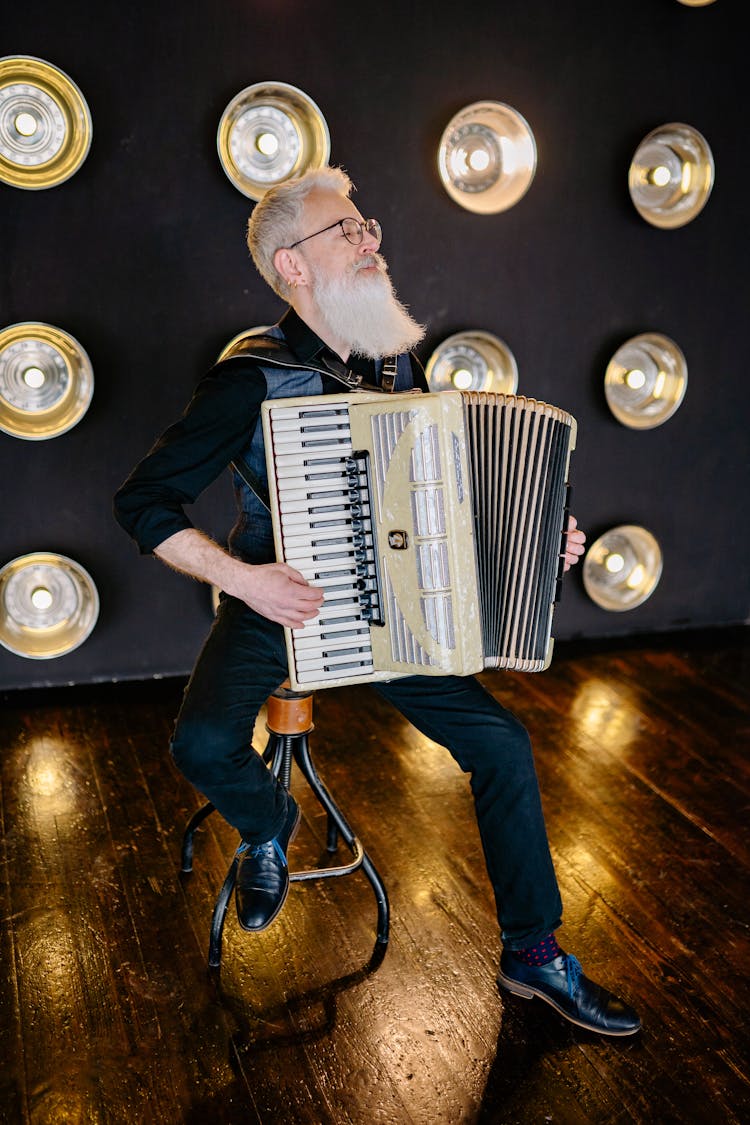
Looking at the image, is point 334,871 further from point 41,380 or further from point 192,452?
point 41,380

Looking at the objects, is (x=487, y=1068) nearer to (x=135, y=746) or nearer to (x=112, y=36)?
(x=135, y=746)

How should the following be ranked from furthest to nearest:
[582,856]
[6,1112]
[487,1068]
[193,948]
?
1. [582,856]
2. [193,948]
3. [487,1068]
4. [6,1112]

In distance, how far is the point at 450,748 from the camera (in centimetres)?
194

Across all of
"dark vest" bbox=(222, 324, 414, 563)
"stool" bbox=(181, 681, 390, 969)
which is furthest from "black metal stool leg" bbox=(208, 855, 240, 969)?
"dark vest" bbox=(222, 324, 414, 563)

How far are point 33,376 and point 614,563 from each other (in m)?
2.17

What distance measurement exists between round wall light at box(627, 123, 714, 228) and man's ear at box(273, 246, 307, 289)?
1931mm

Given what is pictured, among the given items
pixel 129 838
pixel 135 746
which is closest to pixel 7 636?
pixel 135 746

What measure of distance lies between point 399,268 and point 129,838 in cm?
205

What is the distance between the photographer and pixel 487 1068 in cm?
174

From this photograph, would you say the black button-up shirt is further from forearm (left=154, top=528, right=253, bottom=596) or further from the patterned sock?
the patterned sock

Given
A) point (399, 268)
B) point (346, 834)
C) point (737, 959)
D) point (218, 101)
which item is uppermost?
point (218, 101)

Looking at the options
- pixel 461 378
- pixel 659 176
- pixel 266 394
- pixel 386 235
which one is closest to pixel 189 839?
pixel 266 394

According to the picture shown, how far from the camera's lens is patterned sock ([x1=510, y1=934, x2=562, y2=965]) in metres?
1.86

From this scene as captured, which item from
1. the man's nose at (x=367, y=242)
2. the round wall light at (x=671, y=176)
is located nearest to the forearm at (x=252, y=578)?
the man's nose at (x=367, y=242)
